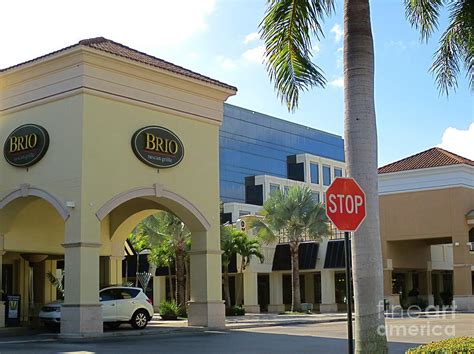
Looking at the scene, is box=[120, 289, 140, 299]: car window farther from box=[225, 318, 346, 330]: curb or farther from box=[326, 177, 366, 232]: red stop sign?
box=[326, 177, 366, 232]: red stop sign

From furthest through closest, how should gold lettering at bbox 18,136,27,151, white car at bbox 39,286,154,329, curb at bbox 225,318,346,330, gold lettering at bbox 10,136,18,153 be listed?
curb at bbox 225,318,346,330 < white car at bbox 39,286,154,329 < gold lettering at bbox 10,136,18,153 < gold lettering at bbox 18,136,27,151

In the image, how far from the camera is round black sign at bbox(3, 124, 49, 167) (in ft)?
75.8

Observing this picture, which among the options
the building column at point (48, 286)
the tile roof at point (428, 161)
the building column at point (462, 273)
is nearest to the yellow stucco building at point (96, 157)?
the building column at point (48, 286)

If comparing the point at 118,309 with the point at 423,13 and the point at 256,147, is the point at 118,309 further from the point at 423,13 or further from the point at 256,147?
the point at 256,147

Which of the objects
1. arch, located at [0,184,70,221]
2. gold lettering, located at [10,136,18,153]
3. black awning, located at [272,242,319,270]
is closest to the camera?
arch, located at [0,184,70,221]

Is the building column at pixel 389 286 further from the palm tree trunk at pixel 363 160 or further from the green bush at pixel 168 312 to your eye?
the palm tree trunk at pixel 363 160

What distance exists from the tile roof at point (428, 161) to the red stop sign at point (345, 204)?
38321 millimetres

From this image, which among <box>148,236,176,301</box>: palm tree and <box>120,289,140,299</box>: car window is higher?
<box>148,236,176,301</box>: palm tree

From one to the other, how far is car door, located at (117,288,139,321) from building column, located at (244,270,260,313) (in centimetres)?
2334

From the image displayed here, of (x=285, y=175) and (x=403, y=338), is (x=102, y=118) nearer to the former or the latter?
(x=403, y=338)

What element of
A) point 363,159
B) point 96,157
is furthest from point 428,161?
point 363,159

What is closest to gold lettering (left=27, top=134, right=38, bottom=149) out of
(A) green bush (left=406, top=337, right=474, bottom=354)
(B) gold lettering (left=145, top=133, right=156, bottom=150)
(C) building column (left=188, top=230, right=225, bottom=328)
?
(B) gold lettering (left=145, top=133, right=156, bottom=150)

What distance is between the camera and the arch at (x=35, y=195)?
22.3 m

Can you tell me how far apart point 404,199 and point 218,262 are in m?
25.0
